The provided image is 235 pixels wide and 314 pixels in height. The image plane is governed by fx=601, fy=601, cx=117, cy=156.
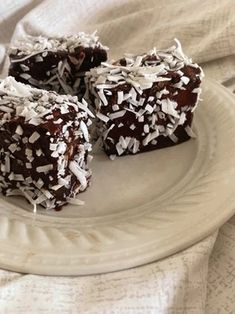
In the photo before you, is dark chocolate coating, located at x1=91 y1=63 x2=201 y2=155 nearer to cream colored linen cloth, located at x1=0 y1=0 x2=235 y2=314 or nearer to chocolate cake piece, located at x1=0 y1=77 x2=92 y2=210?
chocolate cake piece, located at x1=0 y1=77 x2=92 y2=210

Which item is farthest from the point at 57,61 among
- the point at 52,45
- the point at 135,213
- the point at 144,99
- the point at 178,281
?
the point at 178,281

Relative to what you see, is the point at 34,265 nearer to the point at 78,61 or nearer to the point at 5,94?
the point at 5,94

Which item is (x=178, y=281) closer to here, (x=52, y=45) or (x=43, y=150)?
(x=43, y=150)

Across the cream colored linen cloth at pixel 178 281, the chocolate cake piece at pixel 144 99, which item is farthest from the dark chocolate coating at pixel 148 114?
the cream colored linen cloth at pixel 178 281

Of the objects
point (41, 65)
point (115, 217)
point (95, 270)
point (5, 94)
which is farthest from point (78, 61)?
point (95, 270)

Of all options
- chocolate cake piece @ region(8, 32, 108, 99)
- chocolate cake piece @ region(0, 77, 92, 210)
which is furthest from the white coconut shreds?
chocolate cake piece @ region(0, 77, 92, 210)

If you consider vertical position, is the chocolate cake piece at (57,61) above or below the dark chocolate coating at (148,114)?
above

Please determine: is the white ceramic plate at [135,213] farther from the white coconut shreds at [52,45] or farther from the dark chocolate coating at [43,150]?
the white coconut shreds at [52,45]
